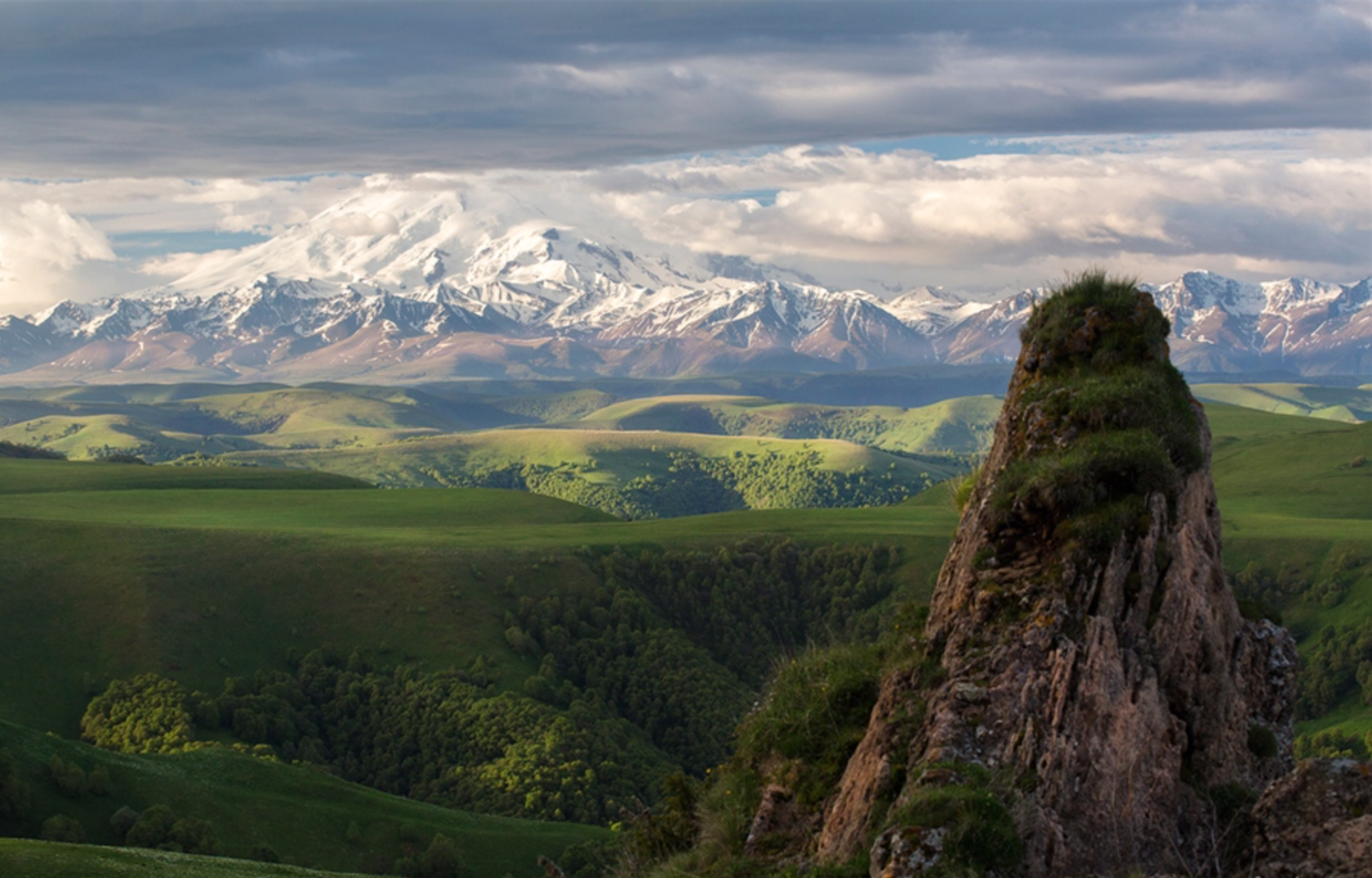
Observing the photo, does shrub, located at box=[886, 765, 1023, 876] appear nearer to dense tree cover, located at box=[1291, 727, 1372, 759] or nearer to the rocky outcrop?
the rocky outcrop

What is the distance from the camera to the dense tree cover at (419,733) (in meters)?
144

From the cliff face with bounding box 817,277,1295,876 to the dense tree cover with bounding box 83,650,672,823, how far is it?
12005cm

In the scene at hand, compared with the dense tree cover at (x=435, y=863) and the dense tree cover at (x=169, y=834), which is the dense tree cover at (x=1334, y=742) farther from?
the dense tree cover at (x=169, y=834)

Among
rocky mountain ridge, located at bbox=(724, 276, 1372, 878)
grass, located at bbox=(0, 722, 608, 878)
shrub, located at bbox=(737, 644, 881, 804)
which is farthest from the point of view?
grass, located at bbox=(0, 722, 608, 878)

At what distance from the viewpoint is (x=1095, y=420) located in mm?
24922

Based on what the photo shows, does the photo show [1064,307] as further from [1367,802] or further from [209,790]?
[209,790]

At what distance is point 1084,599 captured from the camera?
71.9ft

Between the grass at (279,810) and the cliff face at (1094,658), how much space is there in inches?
3382

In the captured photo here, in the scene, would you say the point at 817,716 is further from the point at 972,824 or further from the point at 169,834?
the point at 169,834

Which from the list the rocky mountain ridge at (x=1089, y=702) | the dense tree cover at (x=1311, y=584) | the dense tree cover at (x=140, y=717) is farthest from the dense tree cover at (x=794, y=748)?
the dense tree cover at (x=1311, y=584)

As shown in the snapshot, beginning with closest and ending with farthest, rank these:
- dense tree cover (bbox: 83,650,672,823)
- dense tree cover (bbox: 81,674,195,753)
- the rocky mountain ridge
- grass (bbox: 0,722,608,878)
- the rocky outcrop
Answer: the rocky outcrop, the rocky mountain ridge, grass (bbox: 0,722,608,878), dense tree cover (bbox: 81,674,195,753), dense tree cover (bbox: 83,650,672,823)

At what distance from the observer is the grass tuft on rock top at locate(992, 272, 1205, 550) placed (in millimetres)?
Result: 22953

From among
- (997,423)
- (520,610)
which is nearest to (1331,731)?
(520,610)

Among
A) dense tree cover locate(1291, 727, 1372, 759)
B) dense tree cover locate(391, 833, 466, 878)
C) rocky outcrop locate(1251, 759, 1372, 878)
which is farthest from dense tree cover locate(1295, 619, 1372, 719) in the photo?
rocky outcrop locate(1251, 759, 1372, 878)
